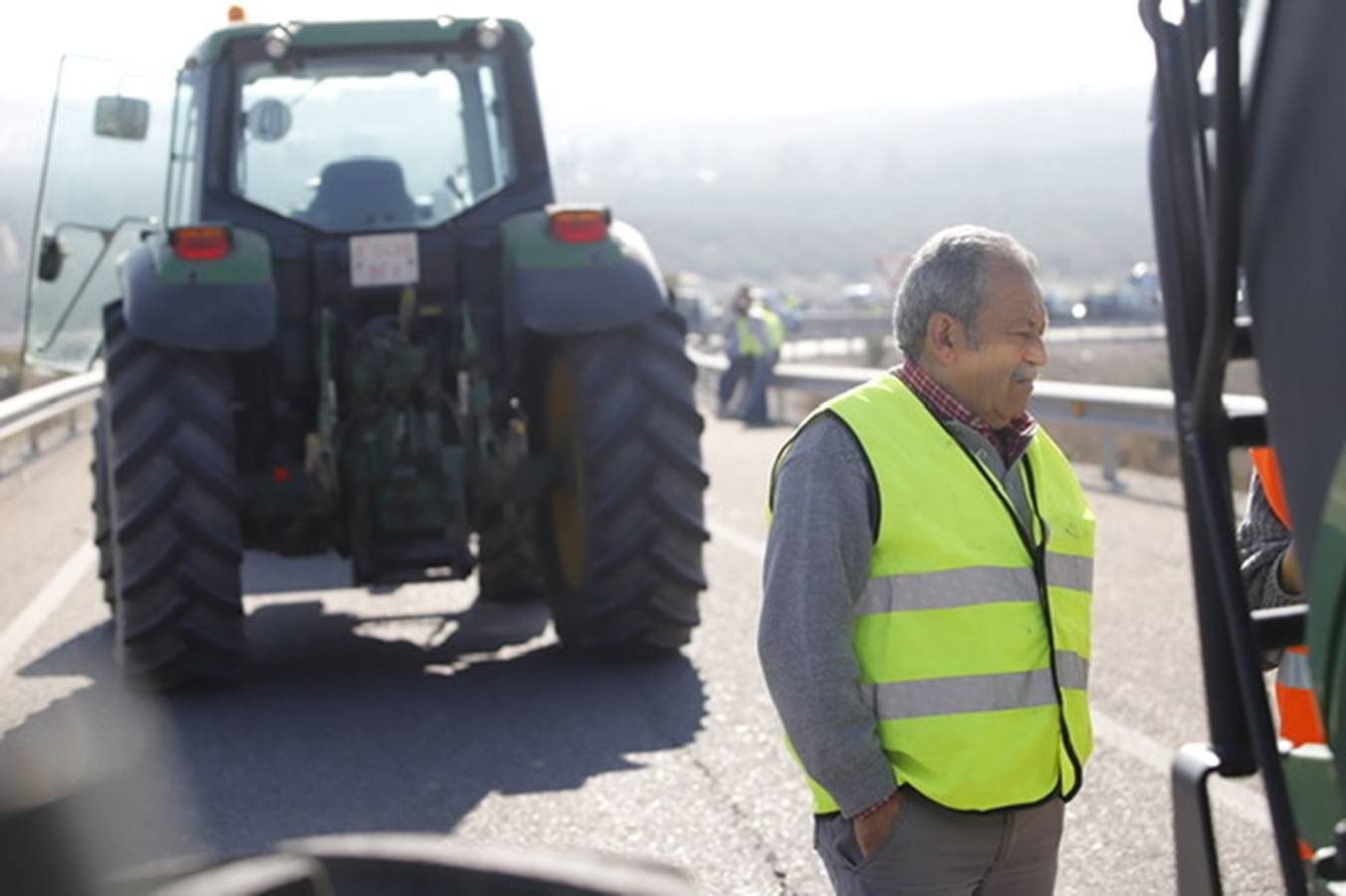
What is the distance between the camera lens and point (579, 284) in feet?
30.1

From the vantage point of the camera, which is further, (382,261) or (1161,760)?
(382,261)

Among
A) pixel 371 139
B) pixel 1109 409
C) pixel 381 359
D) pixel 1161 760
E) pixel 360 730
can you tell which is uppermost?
pixel 371 139

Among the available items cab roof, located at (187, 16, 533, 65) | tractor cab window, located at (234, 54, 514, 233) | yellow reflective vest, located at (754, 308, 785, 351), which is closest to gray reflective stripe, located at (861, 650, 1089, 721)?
tractor cab window, located at (234, 54, 514, 233)

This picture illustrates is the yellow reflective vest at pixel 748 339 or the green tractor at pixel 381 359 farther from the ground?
the green tractor at pixel 381 359

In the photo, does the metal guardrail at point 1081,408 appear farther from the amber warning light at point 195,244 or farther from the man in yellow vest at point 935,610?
the man in yellow vest at point 935,610

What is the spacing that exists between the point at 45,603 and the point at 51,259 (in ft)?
5.61

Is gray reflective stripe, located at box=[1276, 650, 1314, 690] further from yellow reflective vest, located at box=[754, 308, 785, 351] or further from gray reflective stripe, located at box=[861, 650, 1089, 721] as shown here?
yellow reflective vest, located at box=[754, 308, 785, 351]

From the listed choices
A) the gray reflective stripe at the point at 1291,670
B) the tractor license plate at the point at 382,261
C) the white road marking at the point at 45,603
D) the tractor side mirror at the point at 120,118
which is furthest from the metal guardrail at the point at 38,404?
the gray reflective stripe at the point at 1291,670

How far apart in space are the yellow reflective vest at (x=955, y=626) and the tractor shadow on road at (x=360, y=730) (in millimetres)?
2827

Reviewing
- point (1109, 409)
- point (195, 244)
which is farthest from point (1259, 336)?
point (1109, 409)

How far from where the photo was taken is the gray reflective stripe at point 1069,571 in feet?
13.0

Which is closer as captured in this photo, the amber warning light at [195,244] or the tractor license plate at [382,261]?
the amber warning light at [195,244]

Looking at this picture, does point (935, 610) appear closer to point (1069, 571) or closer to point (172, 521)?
point (1069, 571)

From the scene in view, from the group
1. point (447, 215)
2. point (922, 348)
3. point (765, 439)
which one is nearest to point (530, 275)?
point (447, 215)
